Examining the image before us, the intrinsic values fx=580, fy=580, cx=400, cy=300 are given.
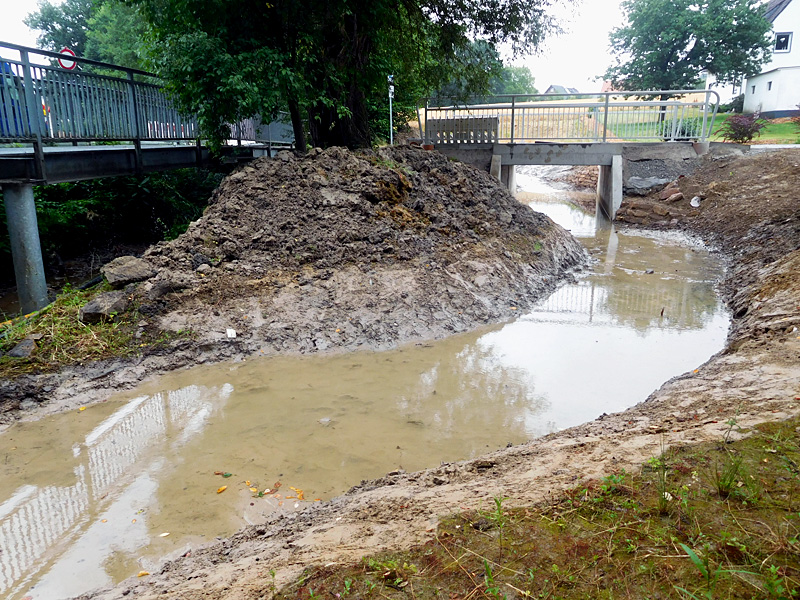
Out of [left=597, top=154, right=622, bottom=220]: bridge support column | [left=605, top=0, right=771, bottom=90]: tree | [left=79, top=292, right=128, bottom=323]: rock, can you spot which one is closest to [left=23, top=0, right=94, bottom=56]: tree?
[left=605, top=0, right=771, bottom=90]: tree

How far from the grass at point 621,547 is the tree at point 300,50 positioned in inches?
330

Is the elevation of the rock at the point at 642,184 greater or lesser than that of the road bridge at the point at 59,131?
lesser

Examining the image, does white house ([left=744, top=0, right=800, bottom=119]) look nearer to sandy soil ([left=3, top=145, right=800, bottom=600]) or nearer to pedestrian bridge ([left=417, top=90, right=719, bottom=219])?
pedestrian bridge ([left=417, top=90, right=719, bottom=219])

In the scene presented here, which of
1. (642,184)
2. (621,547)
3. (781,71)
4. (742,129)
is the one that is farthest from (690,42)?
(621,547)

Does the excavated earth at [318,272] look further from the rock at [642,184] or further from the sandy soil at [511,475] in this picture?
the rock at [642,184]

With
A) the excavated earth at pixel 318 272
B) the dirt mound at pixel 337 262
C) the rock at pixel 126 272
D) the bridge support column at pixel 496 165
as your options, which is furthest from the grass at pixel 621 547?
the bridge support column at pixel 496 165

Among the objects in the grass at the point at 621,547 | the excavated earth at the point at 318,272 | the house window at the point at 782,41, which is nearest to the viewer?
the grass at the point at 621,547

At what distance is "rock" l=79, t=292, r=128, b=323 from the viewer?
23.4ft

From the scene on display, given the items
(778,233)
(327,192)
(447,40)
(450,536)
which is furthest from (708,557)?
(447,40)

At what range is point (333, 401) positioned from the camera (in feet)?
20.7

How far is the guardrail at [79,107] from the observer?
747cm

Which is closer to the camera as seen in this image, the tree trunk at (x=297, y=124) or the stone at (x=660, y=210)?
the tree trunk at (x=297, y=124)

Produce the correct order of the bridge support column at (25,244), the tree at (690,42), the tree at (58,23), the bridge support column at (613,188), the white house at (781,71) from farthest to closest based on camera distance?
the tree at (58,23) → the white house at (781,71) → the tree at (690,42) → the bridge support column at (613,188) → the bridge support column at (25,244)

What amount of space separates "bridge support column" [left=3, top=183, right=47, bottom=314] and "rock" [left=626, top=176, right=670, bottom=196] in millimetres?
15326
